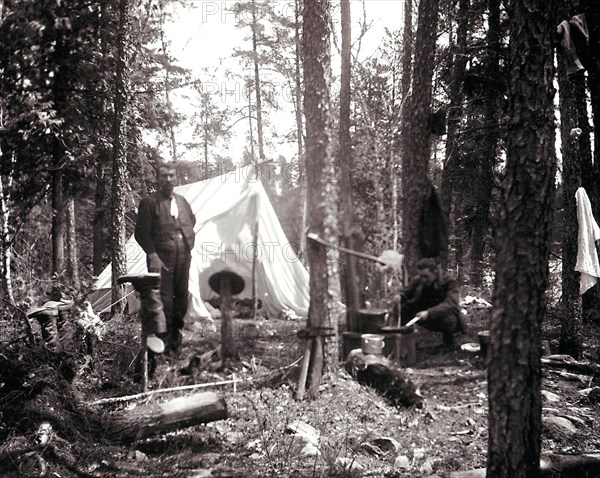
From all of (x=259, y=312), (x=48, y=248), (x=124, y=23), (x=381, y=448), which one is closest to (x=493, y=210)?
(x=259, y=312)

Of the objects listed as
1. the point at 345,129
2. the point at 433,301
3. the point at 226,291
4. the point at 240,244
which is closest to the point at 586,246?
the point at 433,301

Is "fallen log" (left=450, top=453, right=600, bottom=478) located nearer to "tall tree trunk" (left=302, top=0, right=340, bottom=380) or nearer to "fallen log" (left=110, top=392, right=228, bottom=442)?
"fallen log" (left=110, top=392, right=228, bottom=442)

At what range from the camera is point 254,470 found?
360 cm

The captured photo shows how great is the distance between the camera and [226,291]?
5.74 metres

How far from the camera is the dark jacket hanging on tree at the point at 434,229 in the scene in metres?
4.68

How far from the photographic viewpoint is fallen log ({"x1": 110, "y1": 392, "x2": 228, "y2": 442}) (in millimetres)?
3924

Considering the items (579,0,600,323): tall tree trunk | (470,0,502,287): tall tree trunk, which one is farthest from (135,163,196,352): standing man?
(470,0,502,287): tall tree trunk

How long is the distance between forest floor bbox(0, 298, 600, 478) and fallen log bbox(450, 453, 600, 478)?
374mm

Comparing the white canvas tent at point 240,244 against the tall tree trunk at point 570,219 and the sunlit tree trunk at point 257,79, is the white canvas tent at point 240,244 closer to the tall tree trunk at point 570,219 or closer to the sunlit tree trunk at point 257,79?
the tall tree trunk at point 570,219

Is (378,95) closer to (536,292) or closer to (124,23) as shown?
(124,23)

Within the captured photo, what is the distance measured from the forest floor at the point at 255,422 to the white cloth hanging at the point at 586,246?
4.20 feet

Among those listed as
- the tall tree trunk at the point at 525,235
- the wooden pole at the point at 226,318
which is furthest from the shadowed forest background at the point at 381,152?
the wooden pole at the point at 226,318

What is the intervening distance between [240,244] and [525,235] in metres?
7.63

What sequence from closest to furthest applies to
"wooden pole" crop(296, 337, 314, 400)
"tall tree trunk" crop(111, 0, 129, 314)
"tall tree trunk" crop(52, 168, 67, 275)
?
"wooden pole" crop(296, 337, 314, 400) → "tall tree trunk" crop(52, 168, 67, 275) → "tall tree trunk" crop(111, 0, 129, 314)
